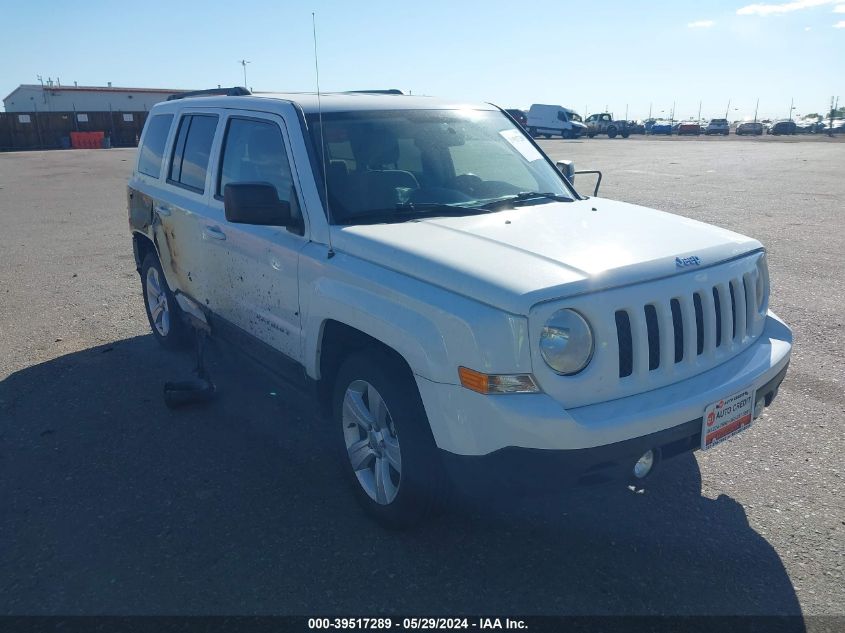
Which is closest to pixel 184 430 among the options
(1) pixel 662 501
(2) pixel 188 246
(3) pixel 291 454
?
(3) pixel 291 454

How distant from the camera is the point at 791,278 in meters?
7.88

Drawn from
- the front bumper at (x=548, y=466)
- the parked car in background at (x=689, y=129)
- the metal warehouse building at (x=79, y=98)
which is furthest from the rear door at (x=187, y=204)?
the parked car in background at (x=689, y=129)

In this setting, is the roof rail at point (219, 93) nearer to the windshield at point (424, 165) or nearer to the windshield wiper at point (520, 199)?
the windshield at point (424, 165)

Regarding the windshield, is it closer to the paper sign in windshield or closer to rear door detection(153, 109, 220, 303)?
the paper sign in windshield

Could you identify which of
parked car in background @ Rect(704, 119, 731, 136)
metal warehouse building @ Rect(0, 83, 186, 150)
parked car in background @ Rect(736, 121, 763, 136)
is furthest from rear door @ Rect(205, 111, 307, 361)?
parked car in background @ Rect(736, 121, 763, 136)

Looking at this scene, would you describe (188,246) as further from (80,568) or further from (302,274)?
(80,568)

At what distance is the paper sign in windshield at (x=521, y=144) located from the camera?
467cm

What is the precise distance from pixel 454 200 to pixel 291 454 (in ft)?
5.86

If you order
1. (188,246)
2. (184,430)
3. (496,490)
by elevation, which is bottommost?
(184,430)

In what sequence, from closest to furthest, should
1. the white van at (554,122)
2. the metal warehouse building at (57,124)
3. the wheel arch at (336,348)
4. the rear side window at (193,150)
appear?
the wheel arch at (336,348) → the rear side window at (193,150) → the metal warehouse building at (57,124) → the white van at (554,122)

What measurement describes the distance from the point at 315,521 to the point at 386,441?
2.00ft

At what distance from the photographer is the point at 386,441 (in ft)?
11.1

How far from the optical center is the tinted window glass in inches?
159

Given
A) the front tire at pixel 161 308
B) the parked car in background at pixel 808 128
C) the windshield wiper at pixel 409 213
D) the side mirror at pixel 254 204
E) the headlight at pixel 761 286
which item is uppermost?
the side mirror at pixel 254 204
